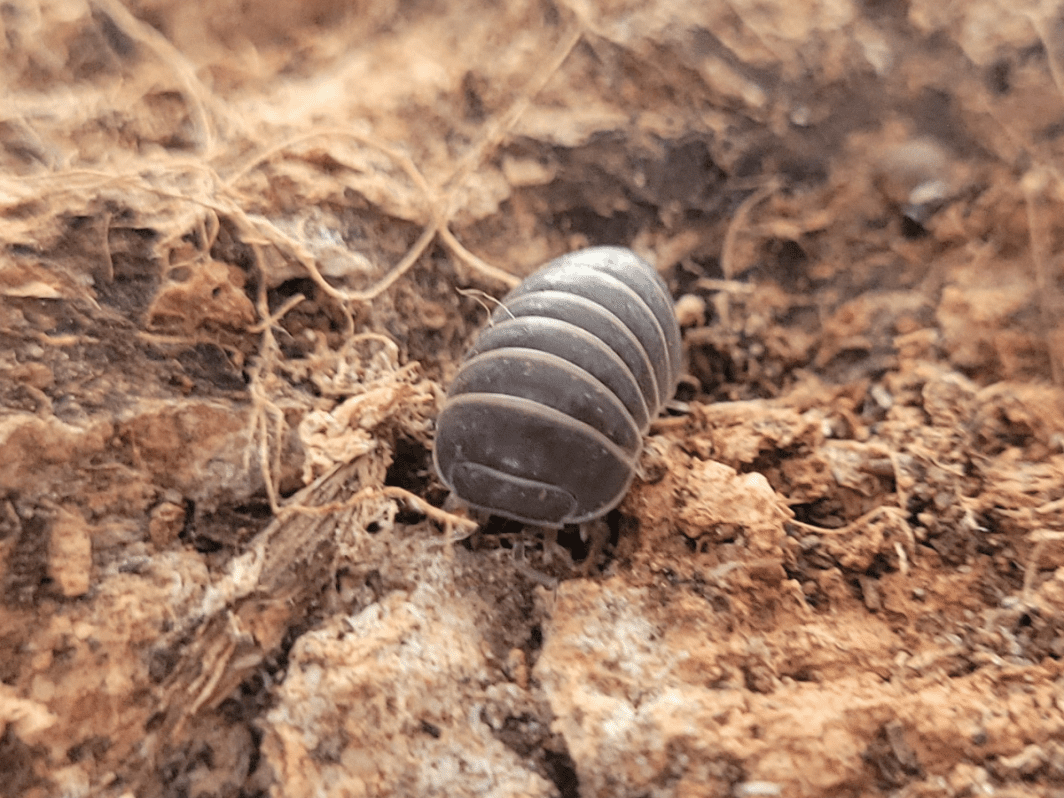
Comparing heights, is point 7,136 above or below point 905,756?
above

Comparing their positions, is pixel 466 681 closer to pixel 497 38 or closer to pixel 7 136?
pixel 7 136

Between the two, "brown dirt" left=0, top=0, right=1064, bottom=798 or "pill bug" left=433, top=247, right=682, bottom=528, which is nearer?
"brown dirt" left=0, top=0, right=1064, bottom=798

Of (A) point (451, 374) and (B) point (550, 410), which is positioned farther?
(A) point (451, 374)

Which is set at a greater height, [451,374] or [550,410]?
[550,410]

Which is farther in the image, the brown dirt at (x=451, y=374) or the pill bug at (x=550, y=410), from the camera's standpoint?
the pill bug at (x=550, y=410)

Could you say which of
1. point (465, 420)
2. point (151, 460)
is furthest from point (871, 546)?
point (151, 460)
